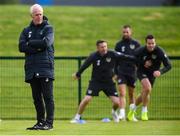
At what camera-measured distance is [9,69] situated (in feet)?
75.4

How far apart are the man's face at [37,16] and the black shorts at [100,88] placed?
415 cm

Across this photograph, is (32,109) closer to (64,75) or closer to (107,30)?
(64,75)

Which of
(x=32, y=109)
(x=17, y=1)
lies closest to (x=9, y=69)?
(x=32, y=109)

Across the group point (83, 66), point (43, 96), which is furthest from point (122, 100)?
point (43, 96)

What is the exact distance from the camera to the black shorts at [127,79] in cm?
2248

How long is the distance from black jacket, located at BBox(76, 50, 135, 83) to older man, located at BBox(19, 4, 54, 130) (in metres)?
3.53

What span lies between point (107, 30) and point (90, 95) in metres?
16.9

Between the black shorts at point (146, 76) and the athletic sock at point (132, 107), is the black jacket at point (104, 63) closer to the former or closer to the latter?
the black shorts at point (146, 76)

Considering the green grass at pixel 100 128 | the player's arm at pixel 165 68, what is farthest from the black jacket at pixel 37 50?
the player's arm at pixel 165 68

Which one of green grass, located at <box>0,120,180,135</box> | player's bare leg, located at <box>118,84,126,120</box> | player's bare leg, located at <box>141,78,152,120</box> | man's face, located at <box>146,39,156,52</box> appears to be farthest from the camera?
player's bare leg, located at <box>118,84,126,120</box>

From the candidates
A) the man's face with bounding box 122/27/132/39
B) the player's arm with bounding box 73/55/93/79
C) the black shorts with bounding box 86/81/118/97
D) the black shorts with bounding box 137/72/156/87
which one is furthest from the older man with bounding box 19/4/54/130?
the man's face with bounding box 122/27/132/39

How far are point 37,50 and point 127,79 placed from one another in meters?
5.56

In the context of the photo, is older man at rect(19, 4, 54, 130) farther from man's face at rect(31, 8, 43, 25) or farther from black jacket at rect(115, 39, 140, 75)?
black jacket at rect(115, 39, 140, 75)

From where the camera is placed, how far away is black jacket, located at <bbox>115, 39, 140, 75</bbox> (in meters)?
22.5
